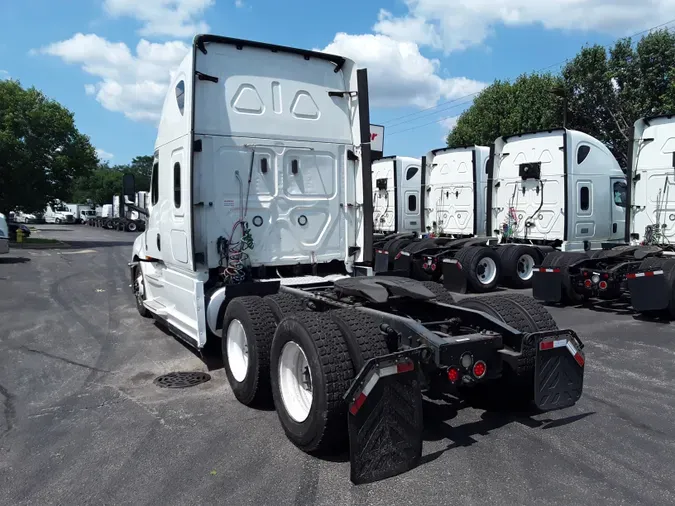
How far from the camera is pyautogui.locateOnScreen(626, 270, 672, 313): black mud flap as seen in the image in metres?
8.96

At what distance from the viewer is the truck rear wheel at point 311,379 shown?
394 cm

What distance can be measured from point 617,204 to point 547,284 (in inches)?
169

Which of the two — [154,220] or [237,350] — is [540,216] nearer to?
[154,220]

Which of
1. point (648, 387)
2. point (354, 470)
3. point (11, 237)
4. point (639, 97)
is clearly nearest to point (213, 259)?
point (354, 470)

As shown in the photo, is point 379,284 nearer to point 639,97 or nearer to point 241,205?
point 241,205

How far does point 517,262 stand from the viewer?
509 inches

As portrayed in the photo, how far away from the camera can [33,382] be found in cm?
618

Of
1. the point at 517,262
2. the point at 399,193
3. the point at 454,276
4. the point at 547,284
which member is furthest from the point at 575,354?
the point at 399,193

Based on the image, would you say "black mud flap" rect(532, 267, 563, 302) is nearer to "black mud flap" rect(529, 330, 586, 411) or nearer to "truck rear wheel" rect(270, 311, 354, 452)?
"black mud flap" rect(529, 330, 586, 411)

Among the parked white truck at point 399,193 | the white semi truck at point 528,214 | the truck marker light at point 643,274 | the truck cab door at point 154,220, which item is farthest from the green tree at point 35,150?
the truck marker light at point 643,274

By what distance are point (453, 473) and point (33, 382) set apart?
15.4 feet

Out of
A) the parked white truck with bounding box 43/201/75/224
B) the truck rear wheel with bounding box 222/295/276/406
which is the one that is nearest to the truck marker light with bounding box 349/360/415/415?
the truck rear wheel with bounding box 222/295/276/406

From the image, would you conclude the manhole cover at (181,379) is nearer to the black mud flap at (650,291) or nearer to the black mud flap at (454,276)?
the black mud flap at (650,291)

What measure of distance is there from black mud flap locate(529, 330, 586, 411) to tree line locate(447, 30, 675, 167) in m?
21.3
